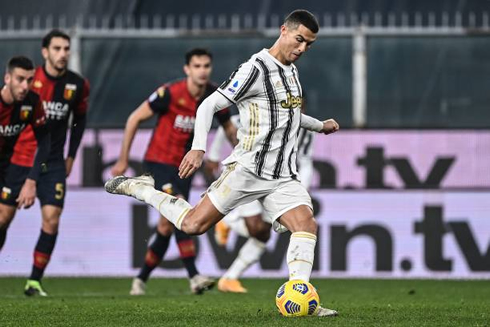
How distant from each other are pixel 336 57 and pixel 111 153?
2983 mm

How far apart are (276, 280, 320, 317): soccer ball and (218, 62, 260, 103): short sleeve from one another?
1.26m

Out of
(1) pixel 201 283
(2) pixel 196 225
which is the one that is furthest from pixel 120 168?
(2) pixel 196 225

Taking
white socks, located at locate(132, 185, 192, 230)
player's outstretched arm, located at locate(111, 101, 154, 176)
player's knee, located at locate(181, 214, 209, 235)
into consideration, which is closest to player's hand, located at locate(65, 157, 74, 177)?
player's outstretched arm, located at locate(111, 101, 154, 176)

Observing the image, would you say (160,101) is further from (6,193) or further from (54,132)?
(6,193)

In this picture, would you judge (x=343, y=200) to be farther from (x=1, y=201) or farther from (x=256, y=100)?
(x=256, y=100)

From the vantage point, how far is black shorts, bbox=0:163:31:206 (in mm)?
11184

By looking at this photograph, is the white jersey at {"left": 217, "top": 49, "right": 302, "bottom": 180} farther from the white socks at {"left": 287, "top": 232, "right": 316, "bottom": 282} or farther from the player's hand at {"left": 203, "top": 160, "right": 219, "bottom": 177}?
the player's hand at {"left": 203, "top": 160, "right": 219, "bottom": 177}

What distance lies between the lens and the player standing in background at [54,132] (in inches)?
444

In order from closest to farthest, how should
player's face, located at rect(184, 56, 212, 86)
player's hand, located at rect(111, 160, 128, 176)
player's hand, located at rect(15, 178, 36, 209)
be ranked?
player's hand, located at rect(15, 178, 36, 209) → player's hand, located at rect(111, 160, 128, 176) → player's face, located at rect(184, 56, 212, 86)

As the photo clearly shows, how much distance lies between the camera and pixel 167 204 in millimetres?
8602

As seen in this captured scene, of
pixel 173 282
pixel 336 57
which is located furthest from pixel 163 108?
pixel 336 57

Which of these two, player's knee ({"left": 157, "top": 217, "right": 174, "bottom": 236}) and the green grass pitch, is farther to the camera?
player's knee ({"left": 157, "top": 217, "right": 174, "bottom": 236})

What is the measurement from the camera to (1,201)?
1118 cm

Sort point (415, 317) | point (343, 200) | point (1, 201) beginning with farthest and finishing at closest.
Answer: point (343, 200) < point (1, 201) < point (415, 317)
